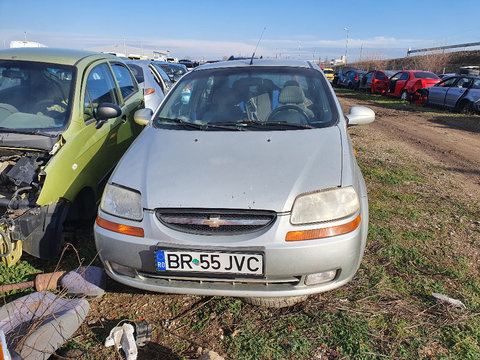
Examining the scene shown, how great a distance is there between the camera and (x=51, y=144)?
3.21 meters

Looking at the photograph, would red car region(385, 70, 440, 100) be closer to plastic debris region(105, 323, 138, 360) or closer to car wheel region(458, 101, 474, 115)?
car wheel region(458, 101, 474, 115)

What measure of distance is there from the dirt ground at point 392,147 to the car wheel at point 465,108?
0.53 m

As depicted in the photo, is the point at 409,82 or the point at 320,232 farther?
the point at 409,82

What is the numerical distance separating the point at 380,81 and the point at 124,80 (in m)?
17.2

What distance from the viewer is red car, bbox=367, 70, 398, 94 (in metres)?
19.0

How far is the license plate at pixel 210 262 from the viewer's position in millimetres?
2145

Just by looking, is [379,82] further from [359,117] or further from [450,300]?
[450,300]

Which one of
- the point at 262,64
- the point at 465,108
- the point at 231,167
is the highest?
the point at 262,64

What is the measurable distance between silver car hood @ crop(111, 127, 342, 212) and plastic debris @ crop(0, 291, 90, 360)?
814 mm

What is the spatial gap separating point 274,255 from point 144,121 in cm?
202

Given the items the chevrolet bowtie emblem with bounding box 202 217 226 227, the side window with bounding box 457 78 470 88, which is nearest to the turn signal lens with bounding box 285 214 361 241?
the chevrolet bowtie emblem with bounding box 202 217 226 227

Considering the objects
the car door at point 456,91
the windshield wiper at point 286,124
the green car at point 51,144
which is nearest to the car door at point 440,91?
the car door at point 456,91

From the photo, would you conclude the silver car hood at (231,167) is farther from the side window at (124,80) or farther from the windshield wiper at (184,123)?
the side window at (124,80)

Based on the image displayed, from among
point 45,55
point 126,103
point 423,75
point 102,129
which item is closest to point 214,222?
point 102,129
